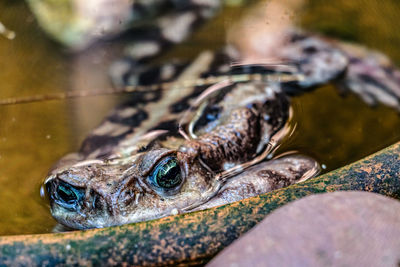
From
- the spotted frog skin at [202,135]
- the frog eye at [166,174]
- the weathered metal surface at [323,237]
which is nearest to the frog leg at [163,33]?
the spotted frog skin at [202,135]

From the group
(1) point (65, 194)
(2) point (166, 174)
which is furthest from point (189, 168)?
(1) point (65, 194)

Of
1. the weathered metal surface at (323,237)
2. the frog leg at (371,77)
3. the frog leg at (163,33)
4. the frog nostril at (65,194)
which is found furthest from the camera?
the frog leg at (163,33)

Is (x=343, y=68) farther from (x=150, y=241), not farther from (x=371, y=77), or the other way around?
(x=150, y=241)

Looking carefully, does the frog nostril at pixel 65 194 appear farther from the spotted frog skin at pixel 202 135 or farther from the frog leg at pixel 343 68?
the frog leg at pixel 343 68

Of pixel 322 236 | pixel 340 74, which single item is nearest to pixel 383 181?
pixel 322 236

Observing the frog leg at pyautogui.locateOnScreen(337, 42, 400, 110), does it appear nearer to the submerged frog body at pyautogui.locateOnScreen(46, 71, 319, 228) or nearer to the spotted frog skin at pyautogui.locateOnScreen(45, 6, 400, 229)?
the spotted frog skin at pyautogui.locateOnScreen(45, 6, 400, 229)

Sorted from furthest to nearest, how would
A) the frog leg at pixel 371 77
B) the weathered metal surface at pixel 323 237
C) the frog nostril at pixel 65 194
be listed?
1. the frog leg at pixel 371 77
2. the frog nostril at pixel 65 194
3. the weathered metal surface at pixel 323 237

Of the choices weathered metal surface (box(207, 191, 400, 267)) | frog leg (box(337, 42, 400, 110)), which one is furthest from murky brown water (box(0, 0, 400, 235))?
weathered metal surface (box(207, 191, 400, 267))
